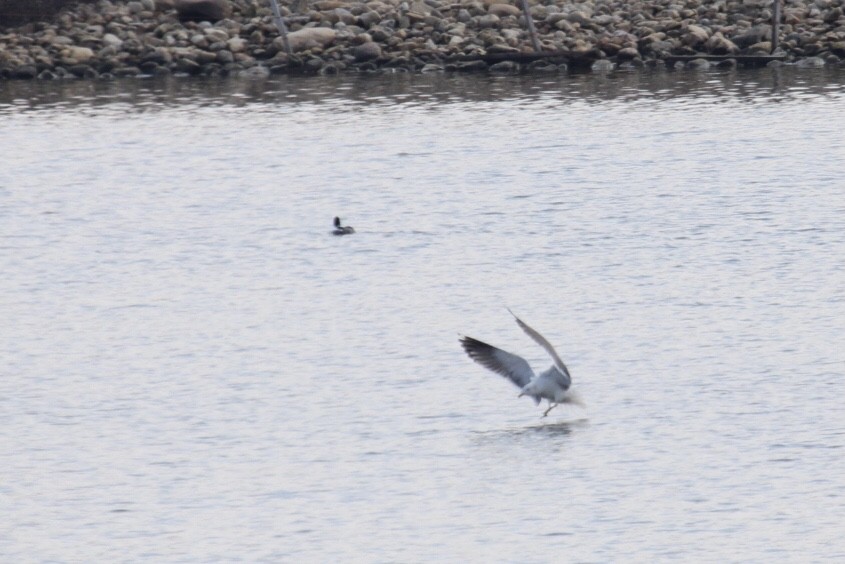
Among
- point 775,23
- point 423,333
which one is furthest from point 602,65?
point 423,333

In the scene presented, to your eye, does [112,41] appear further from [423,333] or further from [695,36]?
[423,333]

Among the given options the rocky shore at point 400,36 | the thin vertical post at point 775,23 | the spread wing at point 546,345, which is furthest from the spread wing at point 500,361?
the rocky shore at point 400,36

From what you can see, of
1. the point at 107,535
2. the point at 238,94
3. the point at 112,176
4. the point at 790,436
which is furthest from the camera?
the point at 238,94

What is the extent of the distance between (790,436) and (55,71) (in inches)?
1082

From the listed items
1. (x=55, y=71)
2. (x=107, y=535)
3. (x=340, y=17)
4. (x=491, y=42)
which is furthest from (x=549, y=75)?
(x=107, y=535)

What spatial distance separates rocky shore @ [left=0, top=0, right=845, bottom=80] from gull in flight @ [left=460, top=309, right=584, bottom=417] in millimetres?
23197

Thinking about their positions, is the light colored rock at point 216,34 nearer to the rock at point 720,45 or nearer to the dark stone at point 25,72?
the dark stone at point 25,72

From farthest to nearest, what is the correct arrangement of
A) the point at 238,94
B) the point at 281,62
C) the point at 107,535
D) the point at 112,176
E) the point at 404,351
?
the point at 281,62
the point at 238,94
the point at 112,176
the point at 404,351
the point at 107,535

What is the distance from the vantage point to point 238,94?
3531 cm

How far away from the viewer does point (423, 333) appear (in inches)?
674

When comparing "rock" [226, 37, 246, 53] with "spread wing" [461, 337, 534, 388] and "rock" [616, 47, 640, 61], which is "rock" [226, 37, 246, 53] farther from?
"spread wing" [461, 337, 534, 388]

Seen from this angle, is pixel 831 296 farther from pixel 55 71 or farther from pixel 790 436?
pixel 55 71

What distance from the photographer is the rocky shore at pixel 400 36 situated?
1439 inches

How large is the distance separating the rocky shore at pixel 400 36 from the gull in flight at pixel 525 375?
23.2m
